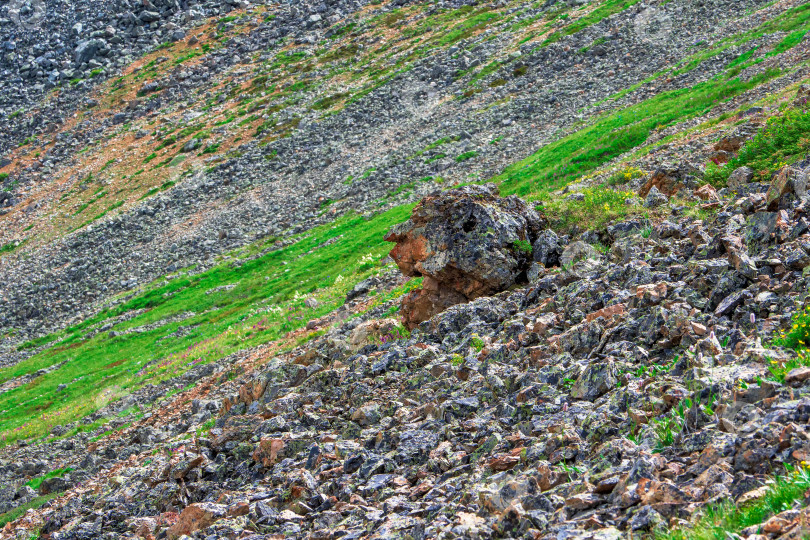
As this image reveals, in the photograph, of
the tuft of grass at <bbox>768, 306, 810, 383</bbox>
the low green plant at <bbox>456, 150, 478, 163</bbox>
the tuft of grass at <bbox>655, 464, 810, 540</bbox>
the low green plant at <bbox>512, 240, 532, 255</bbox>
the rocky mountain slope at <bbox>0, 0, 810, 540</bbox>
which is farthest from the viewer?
the low green plant at <bbox>456, 150, 478, 163</bbox>

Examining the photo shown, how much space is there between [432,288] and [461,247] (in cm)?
151

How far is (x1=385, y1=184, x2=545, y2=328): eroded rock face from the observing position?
58.9 feet

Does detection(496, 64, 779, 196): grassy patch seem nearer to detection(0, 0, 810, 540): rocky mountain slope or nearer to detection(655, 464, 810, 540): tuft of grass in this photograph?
detection(0, 0, 810, 540): rocky mountain slope

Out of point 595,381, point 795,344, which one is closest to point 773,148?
point 795,344

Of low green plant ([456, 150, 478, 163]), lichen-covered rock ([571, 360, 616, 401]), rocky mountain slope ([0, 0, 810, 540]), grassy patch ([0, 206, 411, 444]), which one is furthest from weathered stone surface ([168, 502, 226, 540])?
low green plant ([456, 150, 478, 163])

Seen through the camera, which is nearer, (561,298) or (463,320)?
(561,298)

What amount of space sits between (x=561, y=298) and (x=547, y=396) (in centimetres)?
436

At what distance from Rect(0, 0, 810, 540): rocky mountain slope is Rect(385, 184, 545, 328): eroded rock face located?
8cm

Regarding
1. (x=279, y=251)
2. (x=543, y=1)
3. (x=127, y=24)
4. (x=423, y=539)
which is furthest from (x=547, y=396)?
(x=127, y=24)

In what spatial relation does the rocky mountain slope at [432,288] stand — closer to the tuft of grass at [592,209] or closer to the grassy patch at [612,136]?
the tuft of grass at [592,209]

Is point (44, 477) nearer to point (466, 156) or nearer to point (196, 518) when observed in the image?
point (196, 518)

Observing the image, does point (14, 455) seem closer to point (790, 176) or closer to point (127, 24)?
point (790, 176)

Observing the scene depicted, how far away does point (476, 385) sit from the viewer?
39.7 ft

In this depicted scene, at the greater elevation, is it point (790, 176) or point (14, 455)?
point (790, 176)
